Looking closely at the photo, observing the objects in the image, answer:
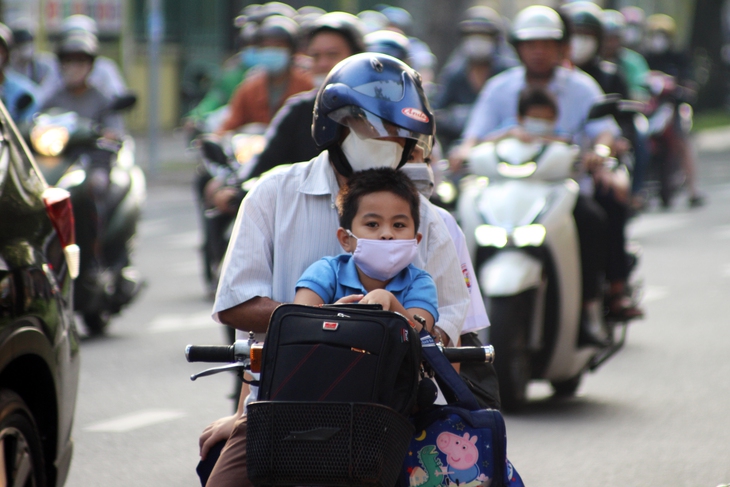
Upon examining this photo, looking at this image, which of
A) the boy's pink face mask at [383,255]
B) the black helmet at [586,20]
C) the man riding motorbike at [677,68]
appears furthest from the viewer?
the man riding motorbike at [677,68]

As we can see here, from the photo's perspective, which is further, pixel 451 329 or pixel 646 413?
pixel 646 413

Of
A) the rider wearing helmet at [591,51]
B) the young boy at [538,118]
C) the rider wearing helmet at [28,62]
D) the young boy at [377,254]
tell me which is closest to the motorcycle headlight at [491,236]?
the young boy at [538,118]

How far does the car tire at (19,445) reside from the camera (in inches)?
152

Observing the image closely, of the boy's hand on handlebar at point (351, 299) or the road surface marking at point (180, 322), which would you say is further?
the road surface marking at point (180, 322)

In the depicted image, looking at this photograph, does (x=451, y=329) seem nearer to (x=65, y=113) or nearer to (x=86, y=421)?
(x=86, y=421)

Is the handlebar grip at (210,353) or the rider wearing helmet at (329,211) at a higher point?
the rider wearing helmet at (329,211)

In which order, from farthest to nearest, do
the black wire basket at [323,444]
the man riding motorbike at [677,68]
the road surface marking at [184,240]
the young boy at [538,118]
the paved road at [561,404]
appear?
the man riding motorbike at [677,68] → the road surface marking at [184,240] → the young boy at [538,118] → the paved road at [561,404] → the black wire basket at [323,444]

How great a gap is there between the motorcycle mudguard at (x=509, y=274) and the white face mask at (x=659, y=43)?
15.3 metres

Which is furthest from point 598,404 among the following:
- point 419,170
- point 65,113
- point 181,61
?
point 181,61

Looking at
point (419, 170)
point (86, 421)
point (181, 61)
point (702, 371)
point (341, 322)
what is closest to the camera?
point (341, 322)

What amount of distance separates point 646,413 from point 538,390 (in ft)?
2.71

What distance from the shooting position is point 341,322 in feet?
9.76

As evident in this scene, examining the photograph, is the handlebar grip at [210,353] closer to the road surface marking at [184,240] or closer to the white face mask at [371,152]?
the white face mask at [371,152]

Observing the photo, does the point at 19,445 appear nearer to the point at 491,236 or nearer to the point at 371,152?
the point at 371,152
